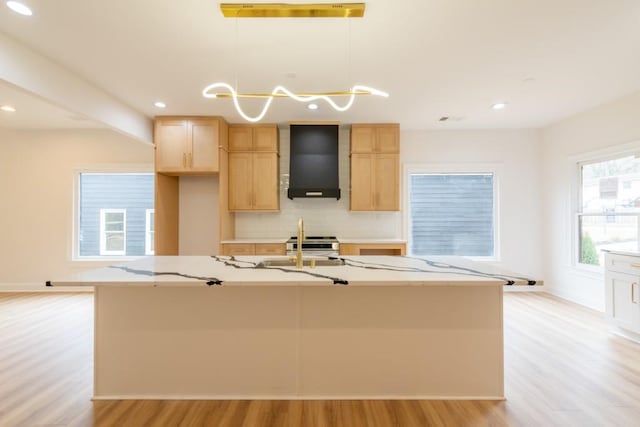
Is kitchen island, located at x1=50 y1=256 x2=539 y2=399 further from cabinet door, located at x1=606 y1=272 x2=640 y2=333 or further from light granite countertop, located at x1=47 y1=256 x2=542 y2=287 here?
cabinet door, located at x1=606 y1=272 x2=640 y2=333

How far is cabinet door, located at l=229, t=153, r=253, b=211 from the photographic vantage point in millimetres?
4797

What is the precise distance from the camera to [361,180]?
4801 mm

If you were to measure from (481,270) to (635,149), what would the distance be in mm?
3166

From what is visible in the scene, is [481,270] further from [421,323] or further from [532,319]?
[532,319]

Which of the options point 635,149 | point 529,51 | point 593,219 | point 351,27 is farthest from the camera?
point 593,219

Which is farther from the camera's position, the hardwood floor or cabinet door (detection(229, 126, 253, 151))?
cabinet door (detection(229, 126, 253, 151))

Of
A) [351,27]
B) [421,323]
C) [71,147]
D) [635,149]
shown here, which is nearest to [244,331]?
[421,323]

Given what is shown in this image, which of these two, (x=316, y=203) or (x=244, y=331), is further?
(x=316, y=203)

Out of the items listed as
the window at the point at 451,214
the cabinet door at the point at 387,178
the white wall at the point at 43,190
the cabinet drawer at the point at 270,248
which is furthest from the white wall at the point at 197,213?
the window at the point at 451,214

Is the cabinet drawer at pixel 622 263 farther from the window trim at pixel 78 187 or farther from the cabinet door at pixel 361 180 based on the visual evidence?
the window trim at pixel 78 187

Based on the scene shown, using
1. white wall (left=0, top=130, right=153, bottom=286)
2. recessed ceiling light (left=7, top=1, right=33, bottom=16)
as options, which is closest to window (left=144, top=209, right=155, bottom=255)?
white wall (left=0, top=130, right=153, bottom=286)

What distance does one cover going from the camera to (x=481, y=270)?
2117mm

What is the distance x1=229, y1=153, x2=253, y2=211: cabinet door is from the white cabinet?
4424 millimetres

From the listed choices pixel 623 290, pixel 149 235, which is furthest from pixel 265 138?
pixel 623 290
